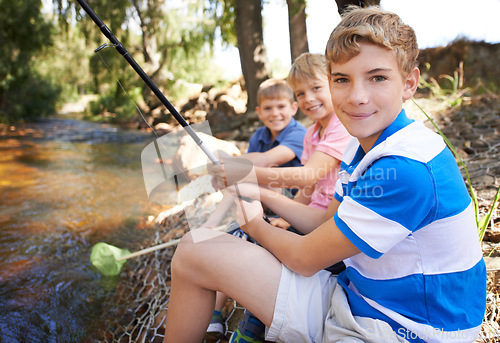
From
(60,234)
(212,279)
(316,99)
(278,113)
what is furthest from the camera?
(60,234)

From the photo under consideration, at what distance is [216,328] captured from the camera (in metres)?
1.39

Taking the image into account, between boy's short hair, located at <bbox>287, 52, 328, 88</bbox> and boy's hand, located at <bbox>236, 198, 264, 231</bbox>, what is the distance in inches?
31.8

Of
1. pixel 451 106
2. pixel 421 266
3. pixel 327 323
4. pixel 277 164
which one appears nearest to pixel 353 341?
pixel 327 323

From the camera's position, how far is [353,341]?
0.88 metres

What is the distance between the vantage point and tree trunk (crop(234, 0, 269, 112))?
18.2 feet

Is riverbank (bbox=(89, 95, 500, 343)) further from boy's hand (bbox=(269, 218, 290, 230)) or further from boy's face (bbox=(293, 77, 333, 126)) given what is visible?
boy's face (bbox=(293, 77, 333, 126))

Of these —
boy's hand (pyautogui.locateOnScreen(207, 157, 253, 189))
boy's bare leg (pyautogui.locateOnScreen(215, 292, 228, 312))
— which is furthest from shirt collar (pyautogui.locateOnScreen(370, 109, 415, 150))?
boy's bare leg (pyautogui.locateOnScreen(215, 292, 228, 312))

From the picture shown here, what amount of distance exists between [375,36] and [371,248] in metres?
0.52

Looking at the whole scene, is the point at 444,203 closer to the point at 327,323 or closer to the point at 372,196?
the point at 372,196

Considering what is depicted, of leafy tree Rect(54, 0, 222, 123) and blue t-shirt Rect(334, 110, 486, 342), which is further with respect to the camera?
leafy tree Rect(54, 0, 222, 123)

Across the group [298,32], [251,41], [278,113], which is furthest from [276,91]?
[251,41]

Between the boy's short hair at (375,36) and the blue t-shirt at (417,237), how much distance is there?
200 millimetres

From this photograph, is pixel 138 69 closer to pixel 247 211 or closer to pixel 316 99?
pixel 247 211

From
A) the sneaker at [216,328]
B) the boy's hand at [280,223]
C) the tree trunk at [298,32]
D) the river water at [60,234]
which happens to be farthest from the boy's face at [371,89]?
the tree trunk at [298,32]
